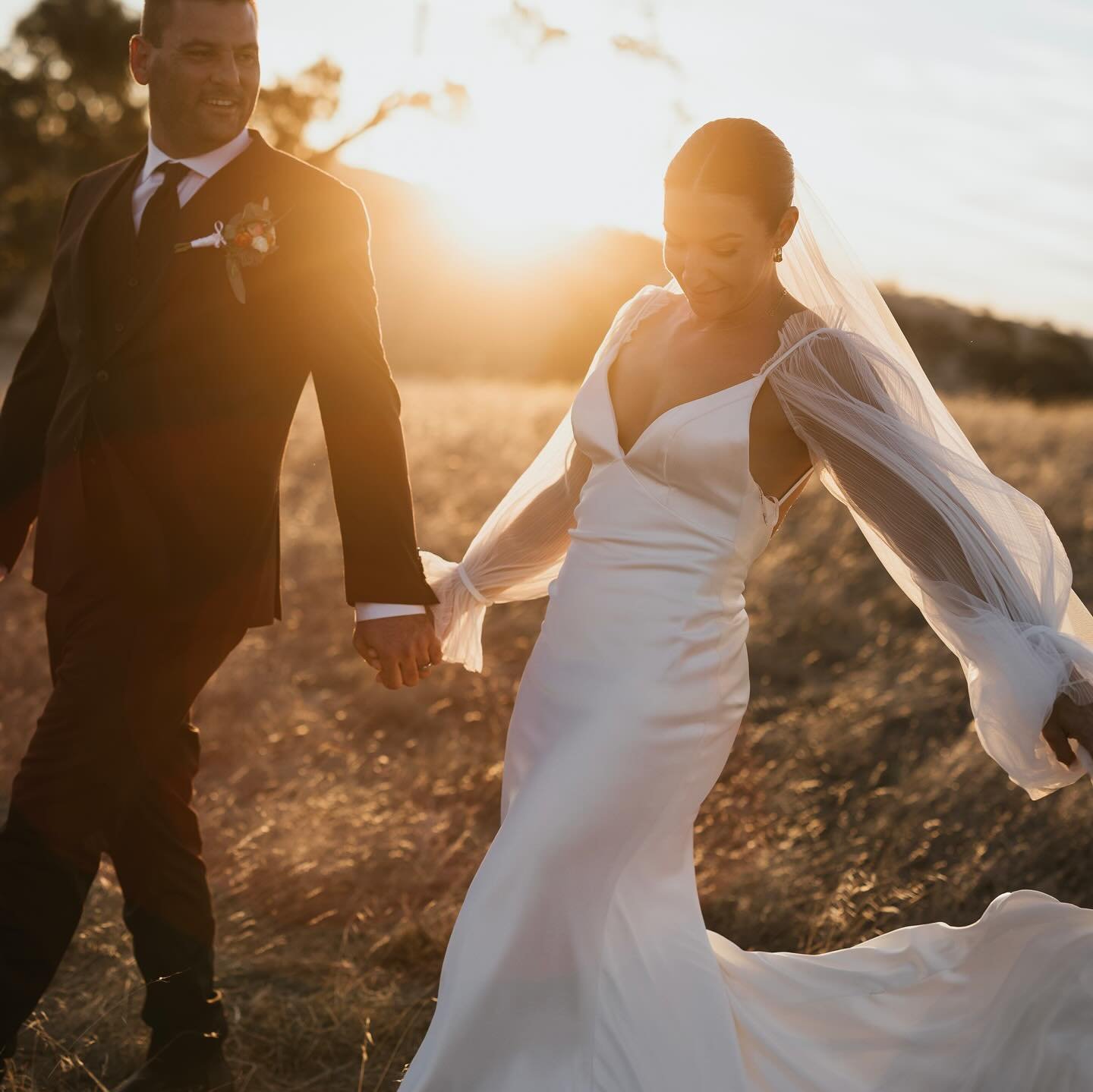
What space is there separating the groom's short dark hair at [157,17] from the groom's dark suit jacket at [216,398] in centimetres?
34

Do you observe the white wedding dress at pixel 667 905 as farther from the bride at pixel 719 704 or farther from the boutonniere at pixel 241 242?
the boutonniere at pixel 241 242

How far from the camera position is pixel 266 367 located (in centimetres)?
330

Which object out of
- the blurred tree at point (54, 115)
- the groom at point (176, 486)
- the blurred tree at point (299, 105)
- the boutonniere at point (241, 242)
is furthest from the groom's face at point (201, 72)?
the blurred tree at point (54, 115)

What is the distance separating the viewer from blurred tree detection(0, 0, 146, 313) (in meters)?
21.9

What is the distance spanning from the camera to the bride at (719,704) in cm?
277

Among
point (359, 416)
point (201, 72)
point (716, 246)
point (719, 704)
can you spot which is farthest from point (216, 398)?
point (719, 704)

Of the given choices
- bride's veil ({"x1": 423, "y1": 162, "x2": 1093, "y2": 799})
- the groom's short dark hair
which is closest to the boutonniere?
the groom's short dark hair

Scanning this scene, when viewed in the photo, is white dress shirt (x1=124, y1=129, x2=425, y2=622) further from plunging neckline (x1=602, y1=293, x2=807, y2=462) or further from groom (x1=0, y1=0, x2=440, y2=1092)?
plunging neckline (x1=602, y1=293, x2=807, y2=462)

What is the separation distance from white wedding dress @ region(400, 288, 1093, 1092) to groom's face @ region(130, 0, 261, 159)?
115 cm

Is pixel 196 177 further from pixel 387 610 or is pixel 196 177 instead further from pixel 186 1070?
pixel 186 1070

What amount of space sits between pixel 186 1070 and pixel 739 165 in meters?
2.67

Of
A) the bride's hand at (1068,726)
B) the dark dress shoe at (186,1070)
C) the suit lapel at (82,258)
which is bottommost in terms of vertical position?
the dark dress shoe at (186,1070)

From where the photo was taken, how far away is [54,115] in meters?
22.1

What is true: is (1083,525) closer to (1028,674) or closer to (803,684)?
(803,684)
